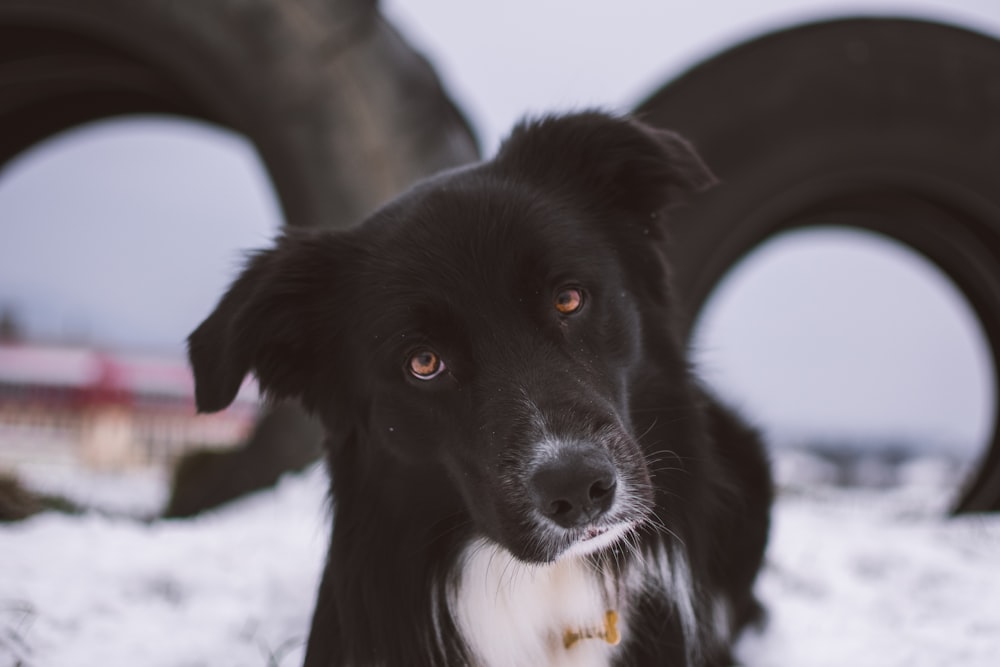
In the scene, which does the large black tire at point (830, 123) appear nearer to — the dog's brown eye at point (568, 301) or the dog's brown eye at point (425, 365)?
Answer: the dog's brown eye at point (568, 301)

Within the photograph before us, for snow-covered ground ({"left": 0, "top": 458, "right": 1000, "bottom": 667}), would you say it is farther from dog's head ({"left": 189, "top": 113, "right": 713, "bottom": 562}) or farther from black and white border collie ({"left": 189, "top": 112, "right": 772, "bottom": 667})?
dog's head ({"left": 189, "top": 113, "right": 713, "bottom": 562})

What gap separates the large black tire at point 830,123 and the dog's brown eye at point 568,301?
2142mm

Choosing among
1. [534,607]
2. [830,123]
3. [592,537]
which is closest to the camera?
[592,537]

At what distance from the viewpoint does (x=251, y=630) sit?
2.60 meters

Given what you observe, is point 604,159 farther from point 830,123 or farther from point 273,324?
point 830,123

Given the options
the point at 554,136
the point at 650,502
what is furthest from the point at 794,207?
the point at 650,502

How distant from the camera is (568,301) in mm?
2201

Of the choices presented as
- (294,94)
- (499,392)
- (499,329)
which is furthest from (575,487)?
(294,94)

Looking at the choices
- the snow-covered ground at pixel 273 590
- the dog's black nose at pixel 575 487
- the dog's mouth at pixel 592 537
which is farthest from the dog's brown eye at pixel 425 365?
the snow-covered ground at pixel 273 590

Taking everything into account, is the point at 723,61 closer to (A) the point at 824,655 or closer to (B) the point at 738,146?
(B) the point at 738,146

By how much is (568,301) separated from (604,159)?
58 centimetres

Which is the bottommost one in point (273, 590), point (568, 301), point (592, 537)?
point (273, 590)

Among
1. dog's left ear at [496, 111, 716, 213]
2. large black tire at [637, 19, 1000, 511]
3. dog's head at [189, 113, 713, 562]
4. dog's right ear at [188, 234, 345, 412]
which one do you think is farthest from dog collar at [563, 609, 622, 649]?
large black tire at [637, 19, 1000, 511]

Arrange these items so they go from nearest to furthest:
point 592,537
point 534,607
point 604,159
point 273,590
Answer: point 592,537, point 534,607, point 604,159, point 273,590
